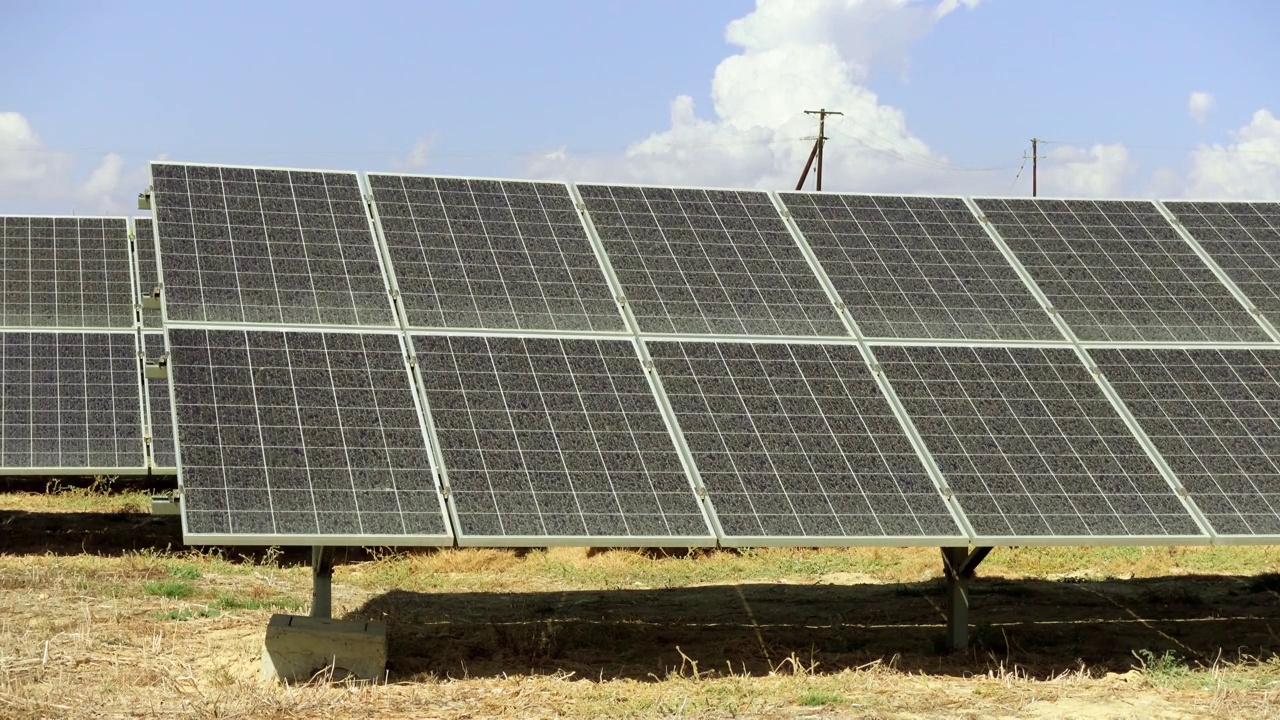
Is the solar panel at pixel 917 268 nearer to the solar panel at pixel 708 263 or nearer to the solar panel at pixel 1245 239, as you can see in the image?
the solar panel at pixel 708 263

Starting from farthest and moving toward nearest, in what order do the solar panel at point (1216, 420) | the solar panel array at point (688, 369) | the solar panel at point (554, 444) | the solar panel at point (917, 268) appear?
the solar panel at point (917, 268), the solar panel at point (1216, 420), the solar panel array at point (688, 369), the solar panel at point (554, 444)

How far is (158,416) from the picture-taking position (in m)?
20.0

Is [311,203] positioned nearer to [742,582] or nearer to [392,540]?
[392,540]

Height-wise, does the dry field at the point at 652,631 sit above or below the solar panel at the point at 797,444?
below

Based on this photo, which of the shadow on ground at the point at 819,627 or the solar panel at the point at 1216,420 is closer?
the solar panel at the point at 1216,420

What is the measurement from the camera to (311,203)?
14.2 m

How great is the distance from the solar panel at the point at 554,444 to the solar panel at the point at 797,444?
1.16ft

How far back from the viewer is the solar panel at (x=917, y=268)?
45.5 ft

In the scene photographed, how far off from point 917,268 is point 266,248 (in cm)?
679

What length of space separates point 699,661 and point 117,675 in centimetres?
504

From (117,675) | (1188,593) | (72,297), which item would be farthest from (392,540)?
(72,297)

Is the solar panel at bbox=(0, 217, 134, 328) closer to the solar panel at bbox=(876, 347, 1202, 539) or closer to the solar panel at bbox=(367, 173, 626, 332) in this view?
the solar panel at bbox=(367, 173, 626, 332)

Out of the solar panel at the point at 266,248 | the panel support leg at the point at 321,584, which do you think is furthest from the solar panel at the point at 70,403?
the panel support leg at the point at 321,584

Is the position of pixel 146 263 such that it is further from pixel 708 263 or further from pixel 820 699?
pixel 820 699
